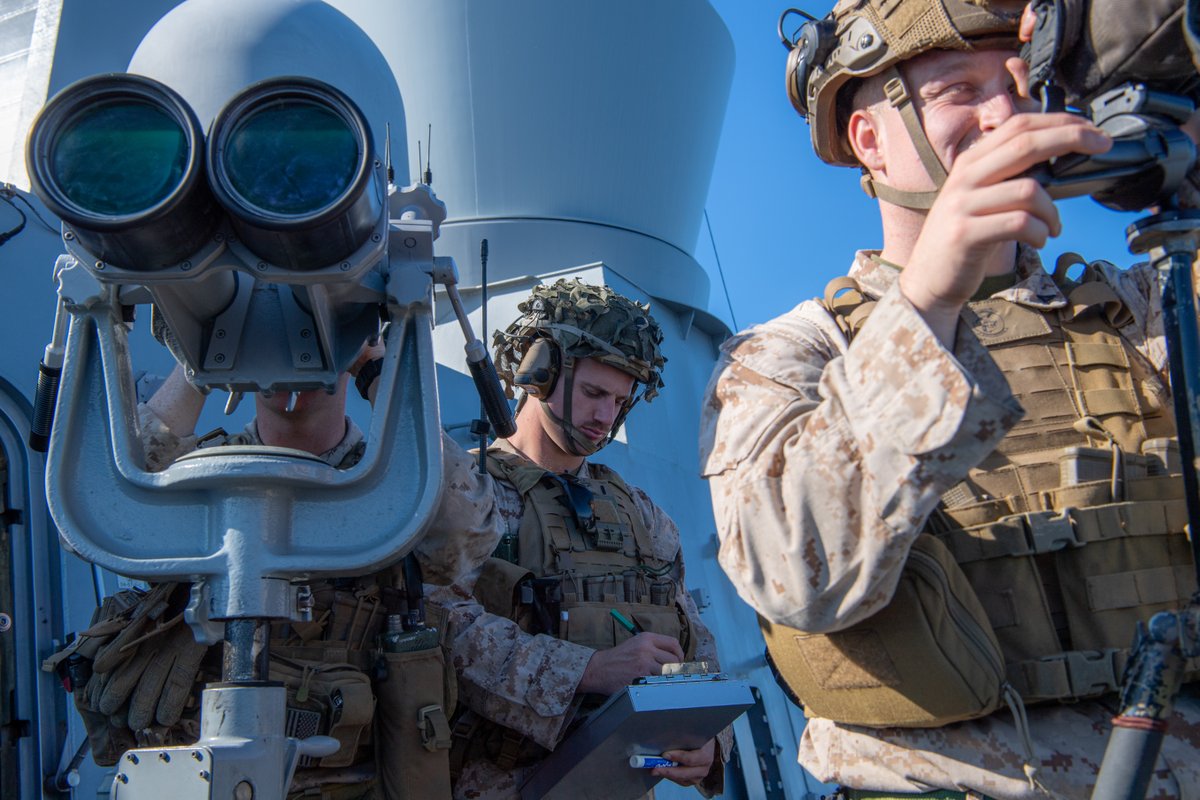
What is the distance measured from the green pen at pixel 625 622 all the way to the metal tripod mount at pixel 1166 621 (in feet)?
6.47

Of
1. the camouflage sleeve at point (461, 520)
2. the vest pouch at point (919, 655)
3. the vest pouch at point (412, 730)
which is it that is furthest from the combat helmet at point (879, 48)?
the vest pouch at point (412, 730)

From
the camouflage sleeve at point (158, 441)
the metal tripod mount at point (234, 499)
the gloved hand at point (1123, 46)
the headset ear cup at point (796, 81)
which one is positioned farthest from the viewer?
the camouflage sleeve at point (158, 441)

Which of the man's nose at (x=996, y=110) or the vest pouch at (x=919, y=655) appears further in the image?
the man's nose at (x=996, y=110)

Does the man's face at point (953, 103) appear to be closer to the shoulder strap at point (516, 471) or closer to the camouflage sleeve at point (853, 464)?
the camouflage sleeve at point (853, 464)

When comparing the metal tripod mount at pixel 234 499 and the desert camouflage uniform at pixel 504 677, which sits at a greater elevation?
the metal tripod mount at pixel 234 499

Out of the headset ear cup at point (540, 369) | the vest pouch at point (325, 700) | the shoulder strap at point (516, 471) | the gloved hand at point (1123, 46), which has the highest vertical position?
the gloved hand at point (1123, 46)

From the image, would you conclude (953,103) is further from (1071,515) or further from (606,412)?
(606,412)

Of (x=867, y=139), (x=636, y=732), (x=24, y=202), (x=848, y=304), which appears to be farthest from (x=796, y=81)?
(x=24, y=202)

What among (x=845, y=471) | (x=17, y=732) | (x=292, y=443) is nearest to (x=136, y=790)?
(x=845, y=471)

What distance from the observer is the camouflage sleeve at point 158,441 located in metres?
2.26

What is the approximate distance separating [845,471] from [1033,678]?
0.48 meters

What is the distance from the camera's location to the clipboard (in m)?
2.31

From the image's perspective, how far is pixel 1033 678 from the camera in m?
1.54

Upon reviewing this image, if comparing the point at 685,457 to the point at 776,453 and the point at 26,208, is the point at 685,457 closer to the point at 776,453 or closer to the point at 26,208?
the point at 26,208
